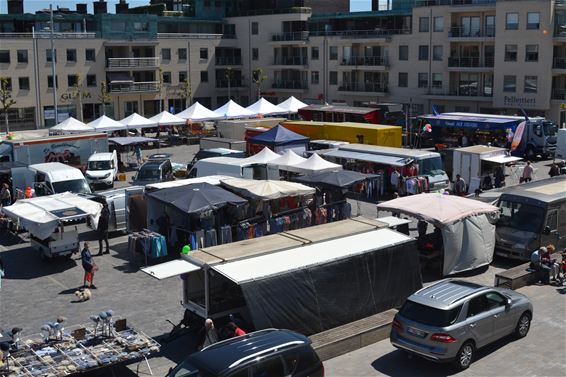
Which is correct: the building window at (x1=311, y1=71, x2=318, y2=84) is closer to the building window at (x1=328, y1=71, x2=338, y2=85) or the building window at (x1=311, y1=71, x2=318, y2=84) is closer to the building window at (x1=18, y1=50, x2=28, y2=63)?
the building window at (x1=328, y1=71, x2=338, y2=85)

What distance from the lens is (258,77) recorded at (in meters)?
73.9

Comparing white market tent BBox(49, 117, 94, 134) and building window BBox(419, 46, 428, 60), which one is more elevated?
building window BBox(419, 46, 428, 60)

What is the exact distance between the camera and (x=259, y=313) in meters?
15.6

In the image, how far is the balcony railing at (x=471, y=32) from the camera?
56656 mm

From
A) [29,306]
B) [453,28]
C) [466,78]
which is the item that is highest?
[453,28]

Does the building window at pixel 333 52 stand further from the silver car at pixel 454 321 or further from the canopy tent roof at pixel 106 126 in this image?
the silver car at pixel 454 321

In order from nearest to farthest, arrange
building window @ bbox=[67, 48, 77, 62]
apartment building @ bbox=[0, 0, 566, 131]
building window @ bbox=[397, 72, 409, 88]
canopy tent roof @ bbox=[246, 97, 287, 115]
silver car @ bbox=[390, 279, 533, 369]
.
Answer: silver car @ bbox=[390, 279, 533, 369] → apartment building @ bbox=[0, 0, 566, 131] → canopy tent roof @ bbox=[246, 97, 287, 115] → building window @ bbox=[67, 48, 77, 62] → building window @ bbox=[397, 72, 409, 88]

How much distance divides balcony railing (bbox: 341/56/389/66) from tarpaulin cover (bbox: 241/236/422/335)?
48502mm

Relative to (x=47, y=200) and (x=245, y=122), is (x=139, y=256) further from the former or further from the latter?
(x=245, y=122)

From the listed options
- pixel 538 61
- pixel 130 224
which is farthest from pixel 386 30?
pixel 130 224

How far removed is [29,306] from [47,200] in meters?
6.62

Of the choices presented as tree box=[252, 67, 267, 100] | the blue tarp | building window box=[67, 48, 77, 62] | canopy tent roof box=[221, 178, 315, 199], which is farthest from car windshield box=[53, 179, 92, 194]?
tree box=[252, 67, 267, 100]

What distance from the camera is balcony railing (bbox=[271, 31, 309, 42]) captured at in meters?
71.6

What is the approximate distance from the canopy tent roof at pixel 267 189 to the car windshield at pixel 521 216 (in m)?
6.78
